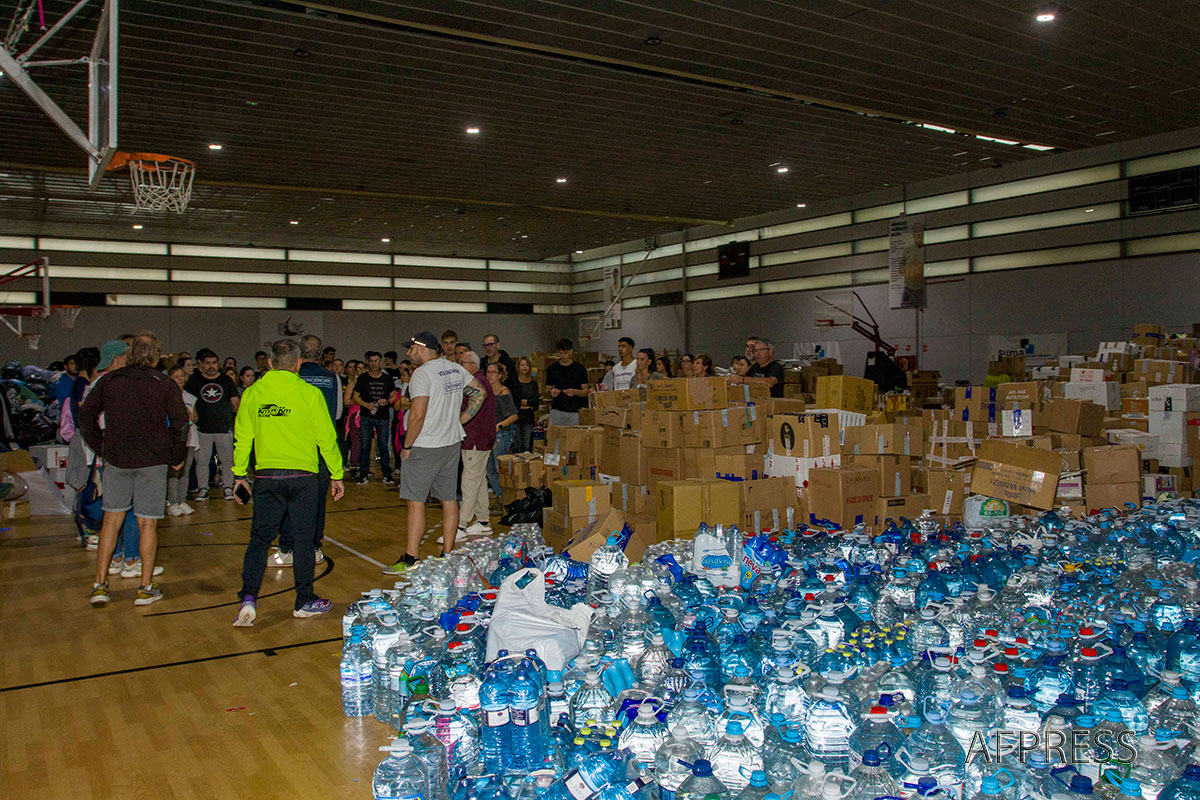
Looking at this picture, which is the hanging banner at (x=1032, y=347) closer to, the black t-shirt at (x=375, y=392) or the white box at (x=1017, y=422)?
the white box at (x=1017, y=422)

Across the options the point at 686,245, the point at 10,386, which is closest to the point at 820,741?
the point at 10,386

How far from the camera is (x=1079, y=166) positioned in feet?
45.5

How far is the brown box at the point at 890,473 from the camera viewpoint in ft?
20.1

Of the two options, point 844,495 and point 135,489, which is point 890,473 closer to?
point 844,495

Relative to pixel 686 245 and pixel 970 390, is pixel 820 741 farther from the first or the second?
pixel 686 245

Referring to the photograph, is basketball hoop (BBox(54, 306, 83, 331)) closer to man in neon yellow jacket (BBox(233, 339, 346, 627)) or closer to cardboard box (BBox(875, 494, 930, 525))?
man in neon yellow jacket (BBox(233, 339, 346, 627))

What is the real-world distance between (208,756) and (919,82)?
9303 mm

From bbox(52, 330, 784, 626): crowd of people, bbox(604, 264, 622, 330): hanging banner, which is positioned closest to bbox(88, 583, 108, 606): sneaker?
bbox(52, 330, 784, 626): crowd of people

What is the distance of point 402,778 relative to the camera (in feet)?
7.83

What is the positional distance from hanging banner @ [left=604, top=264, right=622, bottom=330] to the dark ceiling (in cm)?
721

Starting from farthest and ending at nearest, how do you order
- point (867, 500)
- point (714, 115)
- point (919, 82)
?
point (714, 115) → point (919, 82) → point (867, 500)

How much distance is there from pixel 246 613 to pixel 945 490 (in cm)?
498

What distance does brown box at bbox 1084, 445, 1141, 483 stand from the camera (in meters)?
6.05

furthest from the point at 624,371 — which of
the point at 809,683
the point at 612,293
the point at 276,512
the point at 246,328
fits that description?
the point at 246,328
